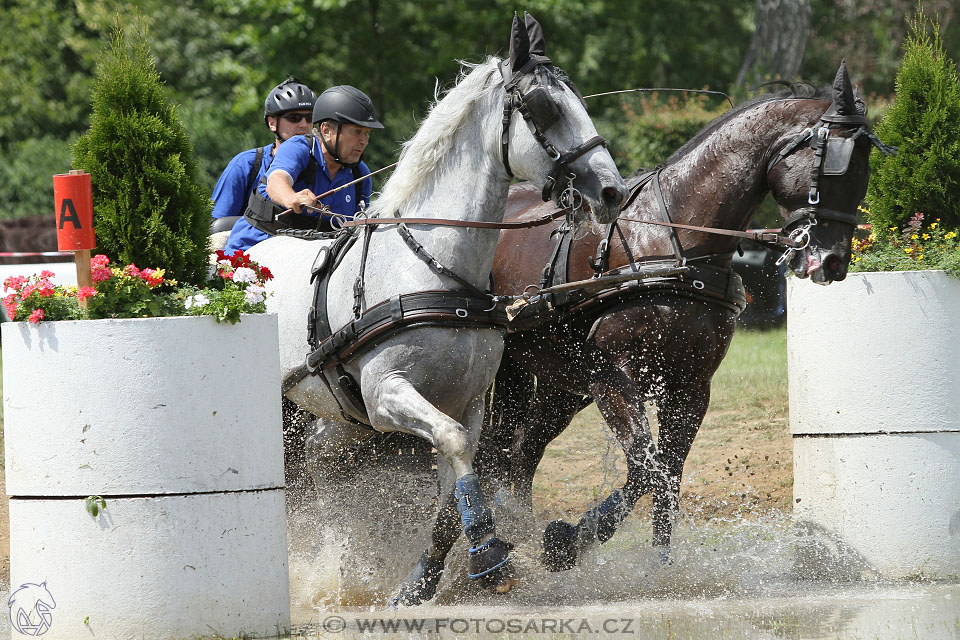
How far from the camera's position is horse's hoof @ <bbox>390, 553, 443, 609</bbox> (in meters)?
5.12

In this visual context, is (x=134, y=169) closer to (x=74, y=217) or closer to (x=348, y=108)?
(x=74, y=217)

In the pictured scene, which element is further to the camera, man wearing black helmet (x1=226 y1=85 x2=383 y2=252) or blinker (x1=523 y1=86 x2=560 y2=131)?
man wearing black helmet (x1=226 y1=85 x2=383 y2=252)

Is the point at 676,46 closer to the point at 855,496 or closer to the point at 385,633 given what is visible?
the point at 855,496

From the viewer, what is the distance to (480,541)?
15.0ft

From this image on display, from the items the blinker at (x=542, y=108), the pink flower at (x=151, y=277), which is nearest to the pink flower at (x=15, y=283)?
the pink flower at (x=151, y=277)

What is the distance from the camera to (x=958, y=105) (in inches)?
243

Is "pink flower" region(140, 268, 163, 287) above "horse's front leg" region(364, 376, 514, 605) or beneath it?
above

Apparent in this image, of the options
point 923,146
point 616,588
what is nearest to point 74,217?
point 616,588

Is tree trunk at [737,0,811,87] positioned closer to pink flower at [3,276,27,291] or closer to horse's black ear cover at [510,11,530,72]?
horse's black ear cover at [510,11,530,72]

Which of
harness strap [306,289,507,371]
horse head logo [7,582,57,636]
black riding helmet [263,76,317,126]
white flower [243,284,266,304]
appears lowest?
horse head logo [7,582,57,636]

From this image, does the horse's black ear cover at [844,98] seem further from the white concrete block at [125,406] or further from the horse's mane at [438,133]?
the white concrete block at [125,406]

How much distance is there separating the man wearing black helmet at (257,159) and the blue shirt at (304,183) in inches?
16.0

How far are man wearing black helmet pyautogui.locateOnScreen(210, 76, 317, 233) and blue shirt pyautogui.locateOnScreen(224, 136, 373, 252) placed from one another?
1.33 feet

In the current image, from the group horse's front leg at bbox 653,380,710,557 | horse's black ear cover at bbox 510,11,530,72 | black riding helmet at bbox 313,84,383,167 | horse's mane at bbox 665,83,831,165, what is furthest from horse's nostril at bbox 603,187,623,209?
black riding helmet at bbox 313,84,383,167
